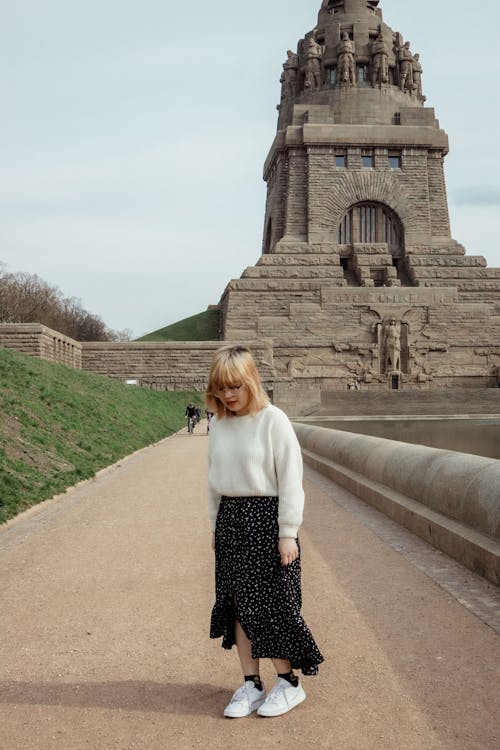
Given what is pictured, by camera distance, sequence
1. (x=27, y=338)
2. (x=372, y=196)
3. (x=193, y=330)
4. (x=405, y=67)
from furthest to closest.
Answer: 1. (x=405, y=67)
2. (x=193, y=330)
3. (x=372, y=196)
4. (x=27, y=338)

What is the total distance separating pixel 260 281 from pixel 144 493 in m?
36.6

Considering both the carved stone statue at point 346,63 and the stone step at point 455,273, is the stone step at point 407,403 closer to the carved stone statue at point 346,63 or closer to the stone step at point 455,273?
the stone step at point 455,273

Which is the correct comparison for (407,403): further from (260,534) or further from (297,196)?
(260,534)

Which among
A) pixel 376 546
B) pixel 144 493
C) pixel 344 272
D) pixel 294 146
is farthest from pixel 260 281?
pixel 376 546

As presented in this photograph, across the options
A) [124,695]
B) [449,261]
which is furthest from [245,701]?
[449,261]

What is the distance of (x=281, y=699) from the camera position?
11.0ft

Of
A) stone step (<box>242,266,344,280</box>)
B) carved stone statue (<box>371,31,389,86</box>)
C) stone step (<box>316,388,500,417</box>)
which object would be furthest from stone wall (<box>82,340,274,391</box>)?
carved stone statue (<box>371,31,389,86</box>)

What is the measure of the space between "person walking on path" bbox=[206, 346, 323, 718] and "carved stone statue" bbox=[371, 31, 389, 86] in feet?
185

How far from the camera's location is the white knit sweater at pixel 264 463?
3324 mm

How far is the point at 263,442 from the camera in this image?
3.41m

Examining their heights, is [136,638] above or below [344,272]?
below

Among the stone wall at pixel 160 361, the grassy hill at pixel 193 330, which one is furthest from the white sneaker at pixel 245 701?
the grassy hill at pixel 193 330

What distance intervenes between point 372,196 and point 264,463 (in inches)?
2006

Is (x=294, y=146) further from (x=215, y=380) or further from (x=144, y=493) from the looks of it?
(x=215, y=380)
